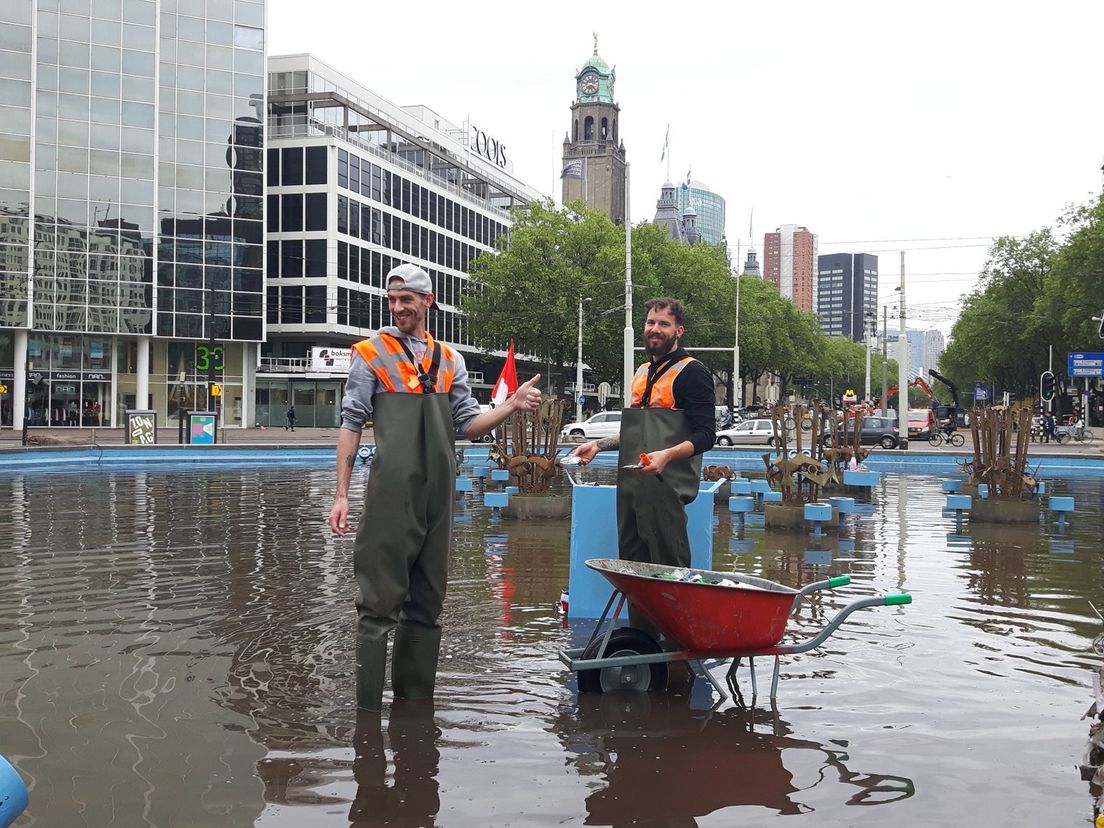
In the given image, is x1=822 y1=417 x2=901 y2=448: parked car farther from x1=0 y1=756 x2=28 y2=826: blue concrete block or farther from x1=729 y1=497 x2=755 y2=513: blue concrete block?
x1=0 y1=756 x2=28 y2=826: blue concrete block

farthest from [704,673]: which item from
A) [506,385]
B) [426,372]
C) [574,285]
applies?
[574,285]

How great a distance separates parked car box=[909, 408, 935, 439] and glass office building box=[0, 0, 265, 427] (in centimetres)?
3523

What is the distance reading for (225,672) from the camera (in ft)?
19.4

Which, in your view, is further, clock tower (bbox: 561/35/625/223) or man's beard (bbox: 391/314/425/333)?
clock tower (bbox: 561/35/625/223)

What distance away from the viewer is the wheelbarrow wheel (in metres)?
5.43

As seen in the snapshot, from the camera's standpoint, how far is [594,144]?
142000mm

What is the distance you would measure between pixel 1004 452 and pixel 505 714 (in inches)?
476

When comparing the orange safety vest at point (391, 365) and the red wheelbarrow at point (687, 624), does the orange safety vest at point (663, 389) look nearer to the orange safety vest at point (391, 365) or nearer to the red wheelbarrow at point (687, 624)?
the red wheelbarrow at point (687, 624)

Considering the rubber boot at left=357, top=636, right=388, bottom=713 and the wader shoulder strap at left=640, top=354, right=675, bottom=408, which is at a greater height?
the wader shoulder strap at left=640, top=354, right=675, bottom=408

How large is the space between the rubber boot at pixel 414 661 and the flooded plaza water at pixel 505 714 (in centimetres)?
11

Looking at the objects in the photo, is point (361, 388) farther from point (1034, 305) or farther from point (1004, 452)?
point (1034, 305)

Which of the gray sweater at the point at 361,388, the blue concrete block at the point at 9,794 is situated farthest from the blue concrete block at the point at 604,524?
the blue concrete block at the point at 9,794

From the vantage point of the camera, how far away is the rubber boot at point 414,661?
517 centimetres

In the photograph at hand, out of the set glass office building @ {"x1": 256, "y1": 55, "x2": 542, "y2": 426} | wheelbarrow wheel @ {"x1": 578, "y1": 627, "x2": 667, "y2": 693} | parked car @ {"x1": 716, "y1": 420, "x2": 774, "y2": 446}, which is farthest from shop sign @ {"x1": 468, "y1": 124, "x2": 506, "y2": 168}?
wheelbarrow wheel @ {"x1": 578, "y1": 627, "x2": 667, "y2": 693}
